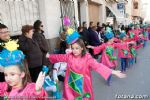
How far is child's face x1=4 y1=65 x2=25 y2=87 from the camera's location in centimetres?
316

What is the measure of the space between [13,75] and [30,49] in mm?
2745

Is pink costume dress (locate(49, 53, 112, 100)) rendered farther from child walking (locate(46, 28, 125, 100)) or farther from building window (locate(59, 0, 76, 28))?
building window (locate(59, 0, 76, 28))

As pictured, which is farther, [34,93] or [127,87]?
[127,87]

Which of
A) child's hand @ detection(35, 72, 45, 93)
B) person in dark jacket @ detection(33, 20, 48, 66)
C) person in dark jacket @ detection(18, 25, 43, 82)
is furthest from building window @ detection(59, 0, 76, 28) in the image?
child's hand @ detection(35, 72, 45, 93)

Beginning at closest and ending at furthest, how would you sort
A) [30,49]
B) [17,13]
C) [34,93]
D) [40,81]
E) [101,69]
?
[40,81] < [34,93] < [101,69] < [30,49] < [17,13]

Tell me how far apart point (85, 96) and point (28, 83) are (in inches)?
70.8

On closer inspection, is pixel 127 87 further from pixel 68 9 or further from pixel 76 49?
pixel 68 9

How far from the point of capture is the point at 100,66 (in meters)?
4.62

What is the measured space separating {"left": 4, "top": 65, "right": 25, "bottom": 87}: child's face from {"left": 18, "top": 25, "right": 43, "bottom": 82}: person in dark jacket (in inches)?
102

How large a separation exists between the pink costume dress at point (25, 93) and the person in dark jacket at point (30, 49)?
2354mm

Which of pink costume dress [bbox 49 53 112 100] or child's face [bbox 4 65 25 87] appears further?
pink costume dress [bbox 49 53 112 100]

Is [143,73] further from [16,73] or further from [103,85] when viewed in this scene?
[16,73]

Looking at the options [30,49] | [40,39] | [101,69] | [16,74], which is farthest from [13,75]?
[40,39]

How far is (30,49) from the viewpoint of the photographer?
19.4 ft
